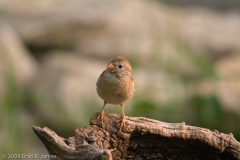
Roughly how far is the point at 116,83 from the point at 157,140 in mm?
742

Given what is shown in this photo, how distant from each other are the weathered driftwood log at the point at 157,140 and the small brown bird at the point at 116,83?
1.46 ft

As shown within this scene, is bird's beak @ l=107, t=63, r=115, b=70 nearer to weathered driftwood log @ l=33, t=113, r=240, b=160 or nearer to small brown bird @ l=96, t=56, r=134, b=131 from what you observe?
small brown bird @ l=96, t=56, r=134, b=131

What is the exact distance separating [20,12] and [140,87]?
11.2 feet

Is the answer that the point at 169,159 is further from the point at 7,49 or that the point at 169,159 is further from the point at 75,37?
the point at 75,37

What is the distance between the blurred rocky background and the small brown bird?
1.57 meters

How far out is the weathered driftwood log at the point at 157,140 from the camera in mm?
2896

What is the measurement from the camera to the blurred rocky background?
611 cm

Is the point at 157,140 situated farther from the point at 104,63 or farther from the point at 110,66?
the point at 104,63

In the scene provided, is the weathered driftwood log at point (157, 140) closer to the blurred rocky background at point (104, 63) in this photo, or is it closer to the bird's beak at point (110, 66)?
the bird's beak at point (110, 66)

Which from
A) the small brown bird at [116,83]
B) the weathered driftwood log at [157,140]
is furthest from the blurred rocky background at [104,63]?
the weathered driftwood log at [157,140]

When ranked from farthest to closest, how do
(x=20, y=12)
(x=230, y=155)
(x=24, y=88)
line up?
(x=20, y=12), (x=24, y=88), (x=230, y=155)

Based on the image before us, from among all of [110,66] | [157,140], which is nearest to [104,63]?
[110,66]

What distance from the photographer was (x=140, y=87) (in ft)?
22.7

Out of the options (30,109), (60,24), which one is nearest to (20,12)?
(60,24)
